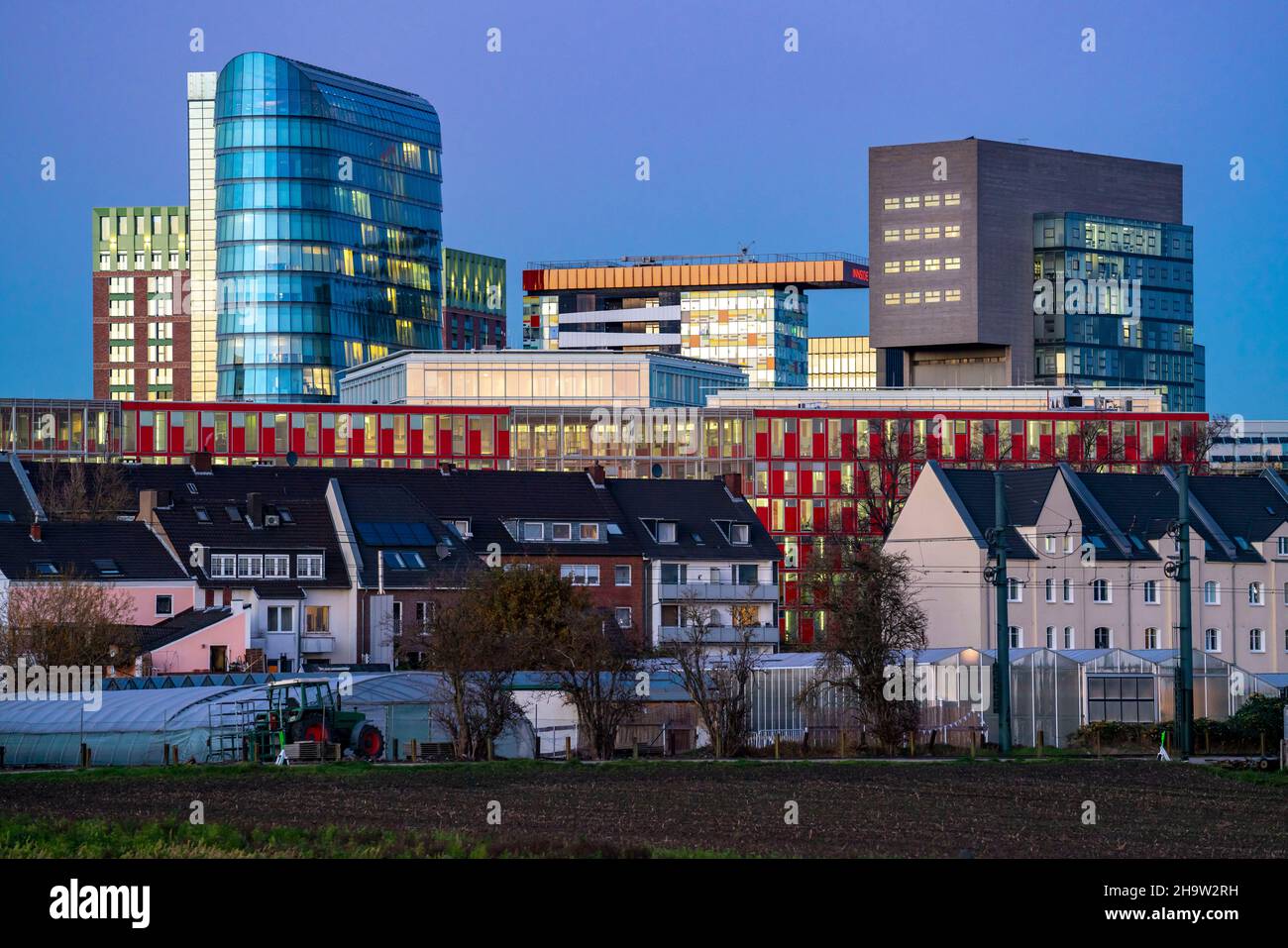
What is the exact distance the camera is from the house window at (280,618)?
97062 mm

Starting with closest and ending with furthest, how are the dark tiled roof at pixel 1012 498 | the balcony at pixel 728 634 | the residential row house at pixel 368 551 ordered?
the residential row house at pixel 368 551
the balcony at pixel 728 634
the dark tiled roof at pixel 1012 498

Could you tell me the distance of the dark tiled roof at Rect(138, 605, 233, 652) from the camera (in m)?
86.3

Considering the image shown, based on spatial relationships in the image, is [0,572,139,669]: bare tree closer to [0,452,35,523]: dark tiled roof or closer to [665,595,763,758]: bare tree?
[665,595,763,758]: bare tree

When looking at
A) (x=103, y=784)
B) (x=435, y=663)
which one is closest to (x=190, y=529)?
(x=435, y=663)

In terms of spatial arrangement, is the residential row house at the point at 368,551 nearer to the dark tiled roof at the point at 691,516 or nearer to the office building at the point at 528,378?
the dark tiled roof at the point at 691,516

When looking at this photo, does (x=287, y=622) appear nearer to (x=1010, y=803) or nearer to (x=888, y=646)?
(x=888, y=646)

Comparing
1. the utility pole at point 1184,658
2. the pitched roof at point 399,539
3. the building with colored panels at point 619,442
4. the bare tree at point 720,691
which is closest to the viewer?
the utility pole at point 1184,658

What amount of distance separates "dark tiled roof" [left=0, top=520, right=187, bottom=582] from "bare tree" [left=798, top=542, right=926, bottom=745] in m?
35.1

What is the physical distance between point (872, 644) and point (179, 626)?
34323 mm

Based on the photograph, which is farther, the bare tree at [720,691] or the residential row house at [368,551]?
the residential row house at [368,551]

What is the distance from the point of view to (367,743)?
63.3 meters

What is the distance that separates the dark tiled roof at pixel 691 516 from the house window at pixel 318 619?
18811mm

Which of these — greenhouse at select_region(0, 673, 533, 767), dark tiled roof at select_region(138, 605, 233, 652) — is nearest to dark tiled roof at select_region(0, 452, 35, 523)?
dark tiled roof at select_region(138, 605, 233, 652)

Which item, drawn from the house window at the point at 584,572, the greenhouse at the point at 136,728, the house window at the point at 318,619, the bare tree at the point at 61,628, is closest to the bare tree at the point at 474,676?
the greenhouse at the point at 136,728
